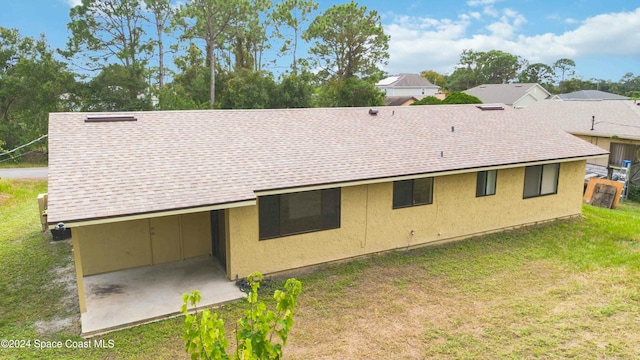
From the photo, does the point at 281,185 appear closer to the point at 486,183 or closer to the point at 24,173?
the point at 486,183

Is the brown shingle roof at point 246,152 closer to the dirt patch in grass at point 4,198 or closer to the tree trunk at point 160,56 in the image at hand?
the dirt patch in grass at point 4,198

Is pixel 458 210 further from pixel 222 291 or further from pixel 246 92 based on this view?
pixel 246 92

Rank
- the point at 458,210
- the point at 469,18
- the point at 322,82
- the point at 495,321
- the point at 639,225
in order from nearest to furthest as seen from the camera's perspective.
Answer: the point at 495,321 < the point at 458,210 < the point at 639,225 < the point at 322,82 < the point at 469,18

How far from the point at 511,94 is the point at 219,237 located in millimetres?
49572

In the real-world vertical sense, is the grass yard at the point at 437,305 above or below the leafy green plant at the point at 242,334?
below

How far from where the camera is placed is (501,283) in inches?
375

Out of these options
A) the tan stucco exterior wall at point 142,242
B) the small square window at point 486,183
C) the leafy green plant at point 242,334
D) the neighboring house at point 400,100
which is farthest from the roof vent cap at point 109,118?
the neighboring house at point 400,100

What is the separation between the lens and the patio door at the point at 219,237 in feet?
32.4

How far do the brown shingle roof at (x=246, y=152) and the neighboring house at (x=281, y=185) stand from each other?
0.04 metres

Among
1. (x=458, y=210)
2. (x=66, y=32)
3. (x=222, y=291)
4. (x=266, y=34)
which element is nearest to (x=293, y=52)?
(x=266, y=34)

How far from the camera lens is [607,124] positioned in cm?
2442

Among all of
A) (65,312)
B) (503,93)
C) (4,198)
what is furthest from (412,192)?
(503,93)

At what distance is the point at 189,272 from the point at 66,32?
3044 cm

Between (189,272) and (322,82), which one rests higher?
(322,82)
